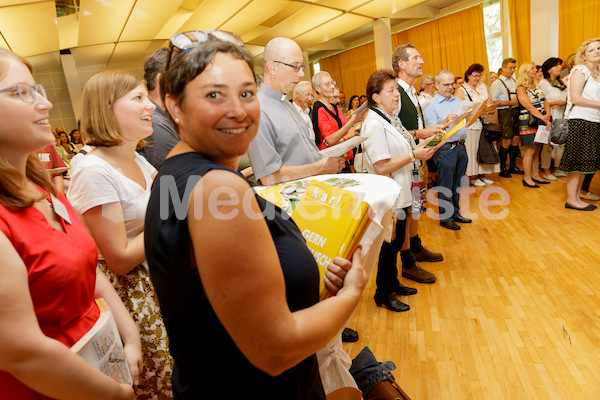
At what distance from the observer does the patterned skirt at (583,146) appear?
3.82 m

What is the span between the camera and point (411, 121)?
319 cm

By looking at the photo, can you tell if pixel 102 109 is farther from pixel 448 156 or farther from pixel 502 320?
pixel 448 156

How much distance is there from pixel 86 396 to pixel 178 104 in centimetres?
60

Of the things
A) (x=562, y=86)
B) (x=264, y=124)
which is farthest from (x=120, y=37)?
(x=562, y=86)

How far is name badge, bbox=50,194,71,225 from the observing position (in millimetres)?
926

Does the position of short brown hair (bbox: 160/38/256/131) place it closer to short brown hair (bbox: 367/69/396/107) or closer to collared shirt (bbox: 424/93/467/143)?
short brown hair (bbox: 367/69/396/107)

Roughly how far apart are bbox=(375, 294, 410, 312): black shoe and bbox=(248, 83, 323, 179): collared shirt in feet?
3.78

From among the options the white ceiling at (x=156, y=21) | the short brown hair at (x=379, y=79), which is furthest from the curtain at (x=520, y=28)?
the short brown hair at (x=379, y=79)

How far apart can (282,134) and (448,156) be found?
8.48 ft

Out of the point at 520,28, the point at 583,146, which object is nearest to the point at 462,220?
the point at 583,146

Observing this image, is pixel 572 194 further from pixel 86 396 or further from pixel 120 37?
pixel 120 37

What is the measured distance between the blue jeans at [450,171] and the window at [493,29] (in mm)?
6765

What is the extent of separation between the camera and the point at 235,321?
61 centimetres

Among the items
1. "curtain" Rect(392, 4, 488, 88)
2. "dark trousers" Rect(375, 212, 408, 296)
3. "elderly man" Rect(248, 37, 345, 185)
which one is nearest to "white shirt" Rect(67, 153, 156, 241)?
"elderly man" Rect(248, 37, 345, 185)
